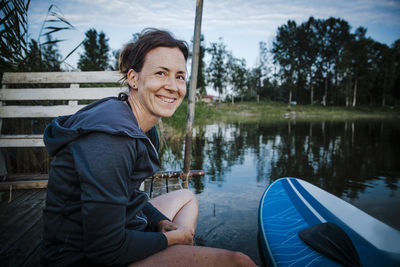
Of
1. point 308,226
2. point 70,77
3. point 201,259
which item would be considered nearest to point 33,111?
point 70,77

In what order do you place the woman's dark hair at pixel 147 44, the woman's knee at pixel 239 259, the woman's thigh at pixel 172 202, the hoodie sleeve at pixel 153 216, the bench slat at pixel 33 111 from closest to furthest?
the woman's knee at pixel 239 259 → the woman's dark hair at pixel 147 44 → the hoodie sleeve at pixel 153 216 → the woman's thigh at pixel 172 202 → the bench slat at pixel 33 111

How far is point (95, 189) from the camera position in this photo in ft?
2.97

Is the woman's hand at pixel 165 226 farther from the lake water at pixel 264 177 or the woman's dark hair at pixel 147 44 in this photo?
the lake water at pixel 264 177

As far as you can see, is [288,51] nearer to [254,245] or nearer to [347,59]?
[347,59]

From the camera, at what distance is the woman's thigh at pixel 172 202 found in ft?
5.75

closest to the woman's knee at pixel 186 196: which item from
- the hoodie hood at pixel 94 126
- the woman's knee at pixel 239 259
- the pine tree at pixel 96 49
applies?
the woman's knee at pixel 239 259

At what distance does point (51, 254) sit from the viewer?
3.33 feet

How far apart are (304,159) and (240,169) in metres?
2.93

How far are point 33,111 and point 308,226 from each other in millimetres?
3914

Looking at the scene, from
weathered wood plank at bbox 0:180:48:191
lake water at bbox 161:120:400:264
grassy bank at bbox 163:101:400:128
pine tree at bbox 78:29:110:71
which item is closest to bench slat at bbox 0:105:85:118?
weathered wood plank at bbox 0:180:48:191

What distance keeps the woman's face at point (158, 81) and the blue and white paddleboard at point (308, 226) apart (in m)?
1.80

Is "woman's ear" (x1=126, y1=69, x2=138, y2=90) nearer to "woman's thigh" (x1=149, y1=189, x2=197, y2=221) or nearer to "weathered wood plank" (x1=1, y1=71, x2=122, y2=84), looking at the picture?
"woman's thigh" (x1=149, y1=189, x2=197, y2=221)

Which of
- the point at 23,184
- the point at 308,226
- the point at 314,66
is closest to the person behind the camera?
the point at 308,226

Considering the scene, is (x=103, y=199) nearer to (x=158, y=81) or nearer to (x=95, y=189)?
(x=95, y=189)
